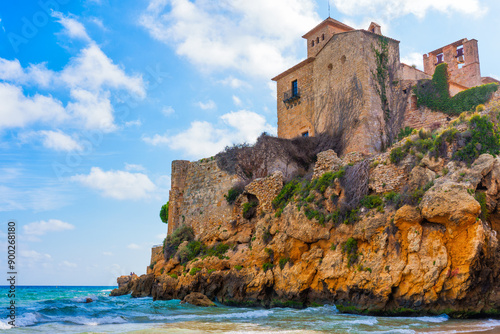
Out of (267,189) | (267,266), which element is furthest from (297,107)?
(267,266)

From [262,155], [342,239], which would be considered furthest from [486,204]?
[262,155]

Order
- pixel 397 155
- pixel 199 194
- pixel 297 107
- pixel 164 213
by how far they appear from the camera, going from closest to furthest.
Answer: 1. pixel 397 155
2. pixel 199 194
3. pixel 297 107
4. pixel 164 213

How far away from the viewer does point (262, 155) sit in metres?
25.1

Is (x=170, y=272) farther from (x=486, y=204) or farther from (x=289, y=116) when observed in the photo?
(x=486, y=204)

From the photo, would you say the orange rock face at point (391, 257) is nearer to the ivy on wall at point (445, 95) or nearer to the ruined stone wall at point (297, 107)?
the ivy on wall at point (445, 95)

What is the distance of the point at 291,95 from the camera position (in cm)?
2977

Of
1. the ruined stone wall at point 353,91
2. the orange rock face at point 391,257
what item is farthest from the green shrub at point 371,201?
the ruined stone wall at point 353,91

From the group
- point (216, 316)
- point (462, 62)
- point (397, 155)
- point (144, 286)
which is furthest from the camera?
point (462, 62)

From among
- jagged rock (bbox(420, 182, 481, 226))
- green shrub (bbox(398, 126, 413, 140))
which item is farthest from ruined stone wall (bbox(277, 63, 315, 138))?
jagged rock (bbox(420, 182, 481, 226))

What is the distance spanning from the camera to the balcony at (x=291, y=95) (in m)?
29.3

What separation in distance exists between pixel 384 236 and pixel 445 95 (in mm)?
13552

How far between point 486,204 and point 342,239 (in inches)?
193

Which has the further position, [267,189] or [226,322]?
[267,189]

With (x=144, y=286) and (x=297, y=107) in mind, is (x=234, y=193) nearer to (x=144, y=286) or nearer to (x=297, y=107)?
(x=144, y=286)
